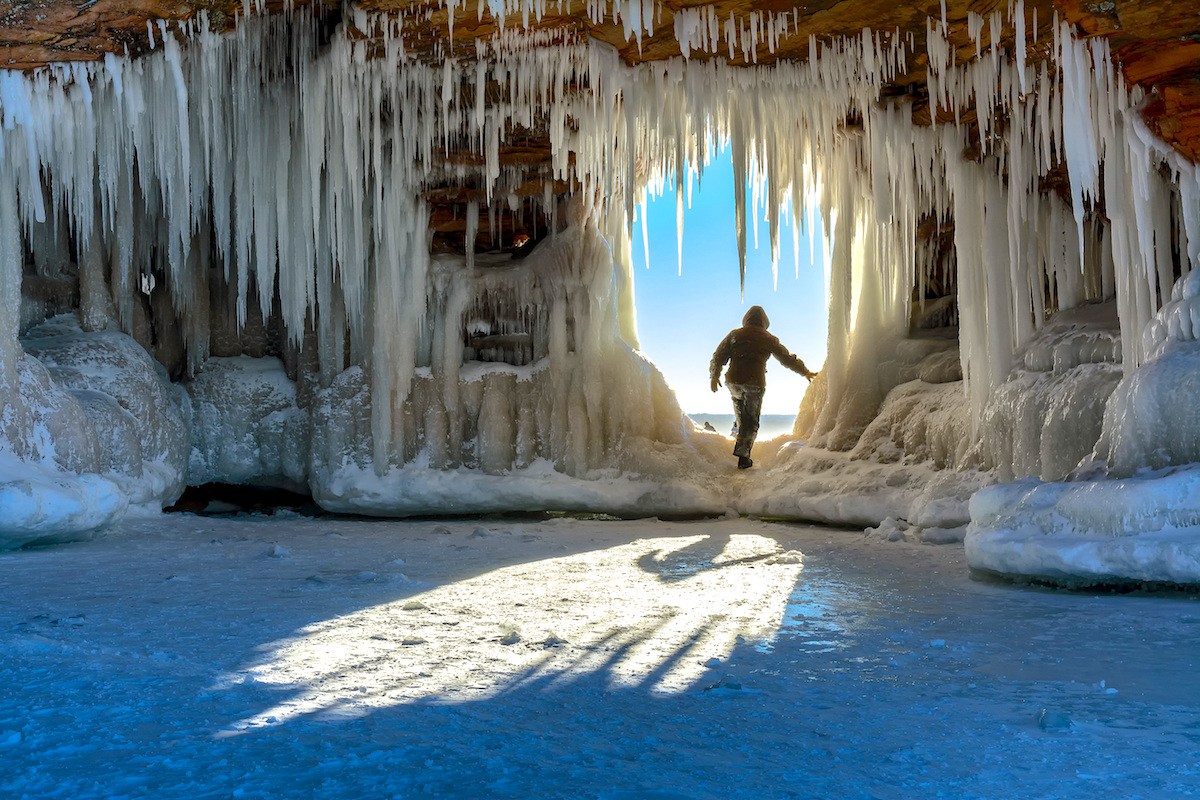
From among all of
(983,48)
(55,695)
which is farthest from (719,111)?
(55,695)

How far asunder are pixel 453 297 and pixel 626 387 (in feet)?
6.90

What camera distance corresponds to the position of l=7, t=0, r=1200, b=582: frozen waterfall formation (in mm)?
6793

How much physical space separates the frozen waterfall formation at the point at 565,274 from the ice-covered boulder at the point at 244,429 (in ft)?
0.11

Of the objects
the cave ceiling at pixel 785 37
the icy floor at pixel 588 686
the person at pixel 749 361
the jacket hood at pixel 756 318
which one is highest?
the cave ceiling at pixel 785 37

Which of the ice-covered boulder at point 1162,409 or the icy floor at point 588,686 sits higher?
the ice-covered boulder at point 1162,409

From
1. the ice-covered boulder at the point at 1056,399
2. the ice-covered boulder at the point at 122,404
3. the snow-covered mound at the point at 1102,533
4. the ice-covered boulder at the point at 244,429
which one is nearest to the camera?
the snow-covered mound at the point at 1102,533

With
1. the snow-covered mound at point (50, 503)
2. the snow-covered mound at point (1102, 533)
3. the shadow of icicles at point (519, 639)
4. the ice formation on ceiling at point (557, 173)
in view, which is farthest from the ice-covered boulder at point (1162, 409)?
the snow-covered mound at point (50, 503)

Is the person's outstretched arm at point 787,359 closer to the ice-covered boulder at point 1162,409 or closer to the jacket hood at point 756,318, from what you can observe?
the jacket hood at point 756,318

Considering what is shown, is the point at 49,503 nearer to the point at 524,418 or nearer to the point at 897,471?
the point at 524,418

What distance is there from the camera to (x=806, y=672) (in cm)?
332

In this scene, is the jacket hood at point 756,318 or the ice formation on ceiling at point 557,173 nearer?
the ice formation on ceiling at point 557,173

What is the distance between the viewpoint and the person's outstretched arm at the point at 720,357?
11.7m

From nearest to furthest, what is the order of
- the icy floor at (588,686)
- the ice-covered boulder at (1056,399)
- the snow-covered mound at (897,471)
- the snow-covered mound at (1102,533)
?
the icy floor at (588,686) < the snow-covered mound at (1102,533) < the ice-covered boulder at (1056,399) < the snow-covered mound at (897,471)

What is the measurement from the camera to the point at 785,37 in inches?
289
